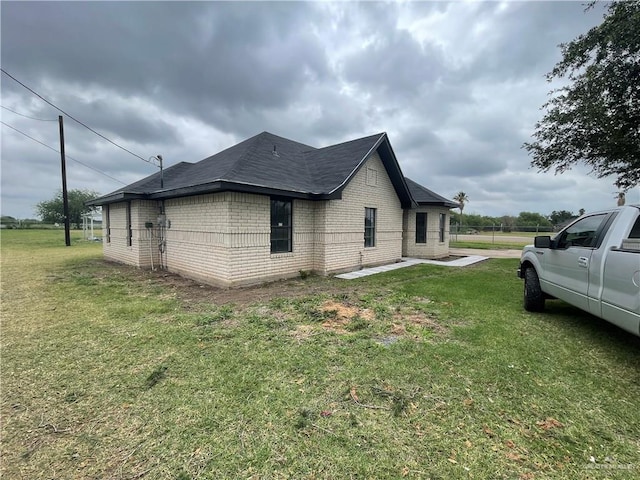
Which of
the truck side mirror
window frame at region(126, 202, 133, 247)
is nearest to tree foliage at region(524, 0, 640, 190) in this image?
the truck side mirror

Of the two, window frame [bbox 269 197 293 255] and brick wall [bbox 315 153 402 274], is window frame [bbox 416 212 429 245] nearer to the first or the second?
brick wall [bbox 315 153 402 274]

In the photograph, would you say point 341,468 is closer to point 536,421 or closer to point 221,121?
point 536,421

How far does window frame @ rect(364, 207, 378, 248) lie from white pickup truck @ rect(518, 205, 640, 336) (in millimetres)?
6513

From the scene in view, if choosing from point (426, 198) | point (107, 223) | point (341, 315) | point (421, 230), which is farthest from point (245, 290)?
point (426, 198)

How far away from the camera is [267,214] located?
27.2ft

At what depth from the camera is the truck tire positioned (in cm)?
555

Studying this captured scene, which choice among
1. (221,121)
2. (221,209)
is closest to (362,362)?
(221,209)

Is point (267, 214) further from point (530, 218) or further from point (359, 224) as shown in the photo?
point (530, 218)

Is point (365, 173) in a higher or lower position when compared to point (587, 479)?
higher

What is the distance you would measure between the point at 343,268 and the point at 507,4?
9911mm

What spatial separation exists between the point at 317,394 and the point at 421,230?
13.4m

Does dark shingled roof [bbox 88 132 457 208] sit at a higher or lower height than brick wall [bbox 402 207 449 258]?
higher

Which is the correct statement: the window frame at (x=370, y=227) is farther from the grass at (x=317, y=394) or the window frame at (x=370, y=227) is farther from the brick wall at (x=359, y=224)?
the grass at (x=317, y=394)

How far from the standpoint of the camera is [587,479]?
1887mm
